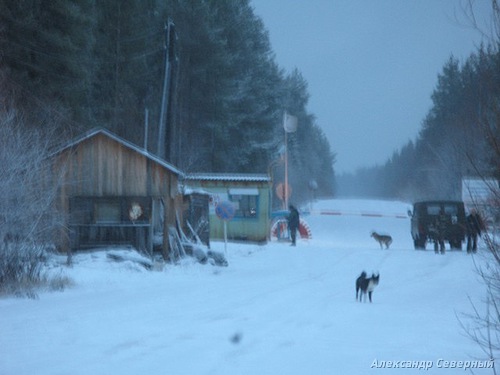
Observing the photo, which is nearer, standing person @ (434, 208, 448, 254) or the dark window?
standing person @ (434, 208, 448, 254)

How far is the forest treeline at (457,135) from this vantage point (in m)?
7.25

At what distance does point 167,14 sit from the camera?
46.7 meters

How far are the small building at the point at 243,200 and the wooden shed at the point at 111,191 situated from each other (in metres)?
11.5

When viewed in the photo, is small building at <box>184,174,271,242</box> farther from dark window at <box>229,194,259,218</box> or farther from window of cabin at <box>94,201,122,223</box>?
window of cabin at <box>94,201,122,223</box>

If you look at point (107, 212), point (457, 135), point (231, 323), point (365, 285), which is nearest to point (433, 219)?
point (457, 135)

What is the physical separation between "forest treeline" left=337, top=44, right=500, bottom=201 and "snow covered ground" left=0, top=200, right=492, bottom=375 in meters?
2.58

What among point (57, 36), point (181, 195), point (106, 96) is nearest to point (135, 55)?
point (106, 96)

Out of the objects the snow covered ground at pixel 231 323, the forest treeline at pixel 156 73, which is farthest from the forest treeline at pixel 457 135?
the forest treeline at pixel 156 73

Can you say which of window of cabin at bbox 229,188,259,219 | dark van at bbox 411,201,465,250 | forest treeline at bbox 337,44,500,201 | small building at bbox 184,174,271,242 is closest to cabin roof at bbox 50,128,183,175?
forest treeline at bbox 337,44,500,201

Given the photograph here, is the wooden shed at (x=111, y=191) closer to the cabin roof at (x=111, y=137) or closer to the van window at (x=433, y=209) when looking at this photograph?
the cabin roof at (x=111, y=137)

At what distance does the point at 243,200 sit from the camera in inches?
1399

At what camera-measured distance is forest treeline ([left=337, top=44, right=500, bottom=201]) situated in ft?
23.8

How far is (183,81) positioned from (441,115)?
34.1 meters

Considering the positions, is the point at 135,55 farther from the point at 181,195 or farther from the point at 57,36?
the point at 181,195
